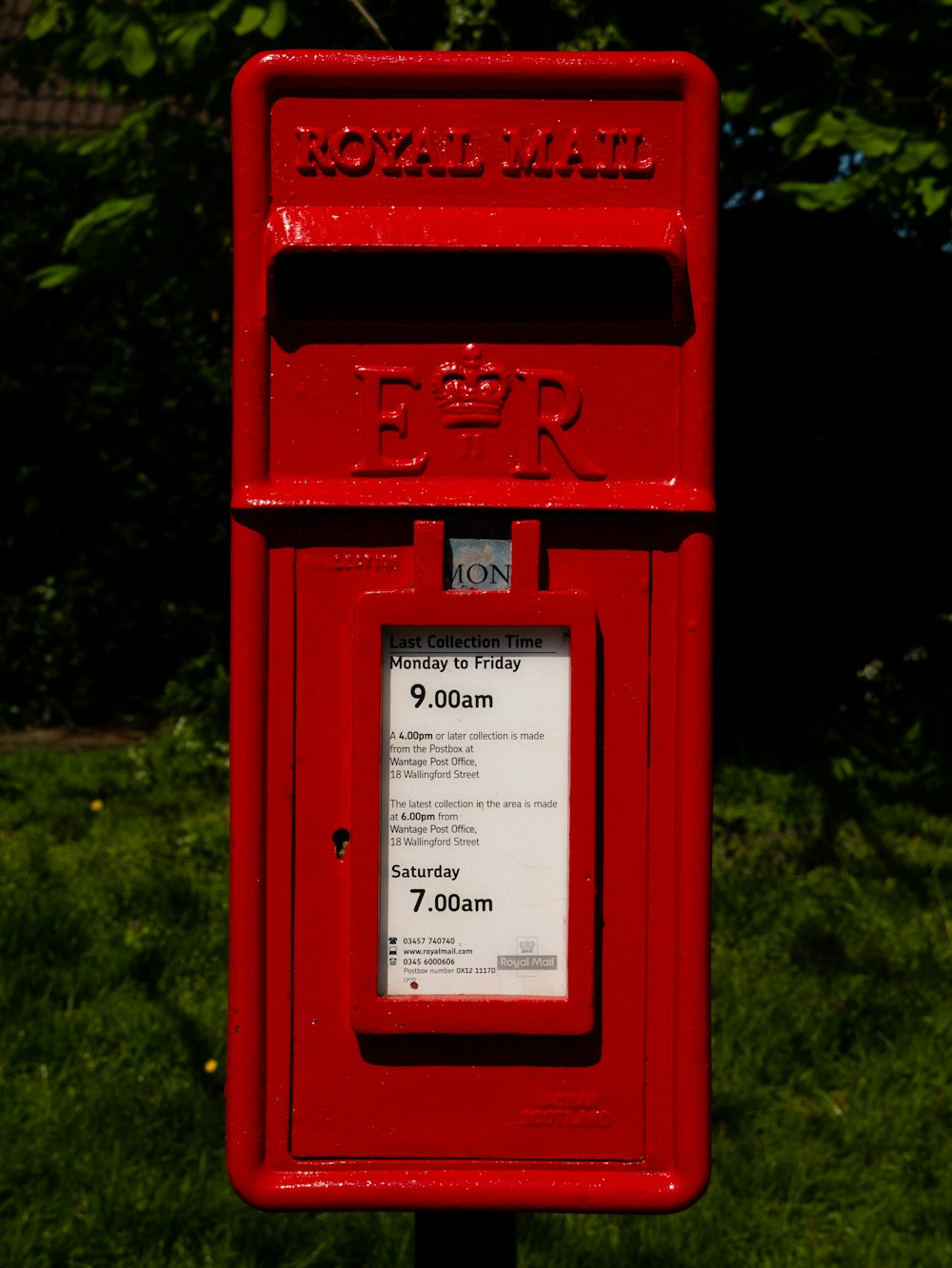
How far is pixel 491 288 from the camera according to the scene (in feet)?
5.49

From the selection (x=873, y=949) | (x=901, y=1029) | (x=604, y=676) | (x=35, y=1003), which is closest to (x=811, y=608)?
(x=873, y=949)

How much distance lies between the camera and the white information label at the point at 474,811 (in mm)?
1634

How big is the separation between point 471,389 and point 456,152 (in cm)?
30

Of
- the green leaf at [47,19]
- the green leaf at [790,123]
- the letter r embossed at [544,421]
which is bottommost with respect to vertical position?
the letter r embossed at [544,421]

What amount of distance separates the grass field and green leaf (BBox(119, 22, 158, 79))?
96.5 inches

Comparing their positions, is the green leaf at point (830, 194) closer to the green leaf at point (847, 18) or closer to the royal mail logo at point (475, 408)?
the green leaf at point (847, 18)

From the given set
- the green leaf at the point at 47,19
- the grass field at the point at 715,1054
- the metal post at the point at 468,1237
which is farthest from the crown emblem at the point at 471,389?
the green leaf at the point at 47,19

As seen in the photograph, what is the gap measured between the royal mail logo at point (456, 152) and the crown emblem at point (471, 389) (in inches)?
9.0

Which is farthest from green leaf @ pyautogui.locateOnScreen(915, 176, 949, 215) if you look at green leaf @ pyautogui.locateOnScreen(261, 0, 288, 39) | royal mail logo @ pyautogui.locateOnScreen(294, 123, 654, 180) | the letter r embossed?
the letter r embossed

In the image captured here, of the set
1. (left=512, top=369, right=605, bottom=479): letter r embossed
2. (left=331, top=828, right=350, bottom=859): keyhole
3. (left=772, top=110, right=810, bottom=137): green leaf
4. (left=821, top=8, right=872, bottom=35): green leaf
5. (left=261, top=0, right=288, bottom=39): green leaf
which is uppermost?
(left=821, top=8, right=872, bottom=35): green leaf

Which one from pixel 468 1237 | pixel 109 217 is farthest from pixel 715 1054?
pixel 109 217

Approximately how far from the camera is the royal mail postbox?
63.9 inches

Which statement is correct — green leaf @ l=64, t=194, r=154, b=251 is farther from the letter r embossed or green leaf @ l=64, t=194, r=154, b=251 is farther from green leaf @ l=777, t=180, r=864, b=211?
the letter r embossed

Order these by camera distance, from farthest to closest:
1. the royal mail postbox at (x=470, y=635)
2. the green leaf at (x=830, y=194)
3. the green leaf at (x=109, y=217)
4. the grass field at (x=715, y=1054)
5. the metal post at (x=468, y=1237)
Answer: the green leaf at (x=109, y=217)
the green leaf at (x=830, y=194)
the grass field at (x=715, y=1054)
the metal post at (x=468, y=1237)
the royal mail postbox at (x=470, y=635)
